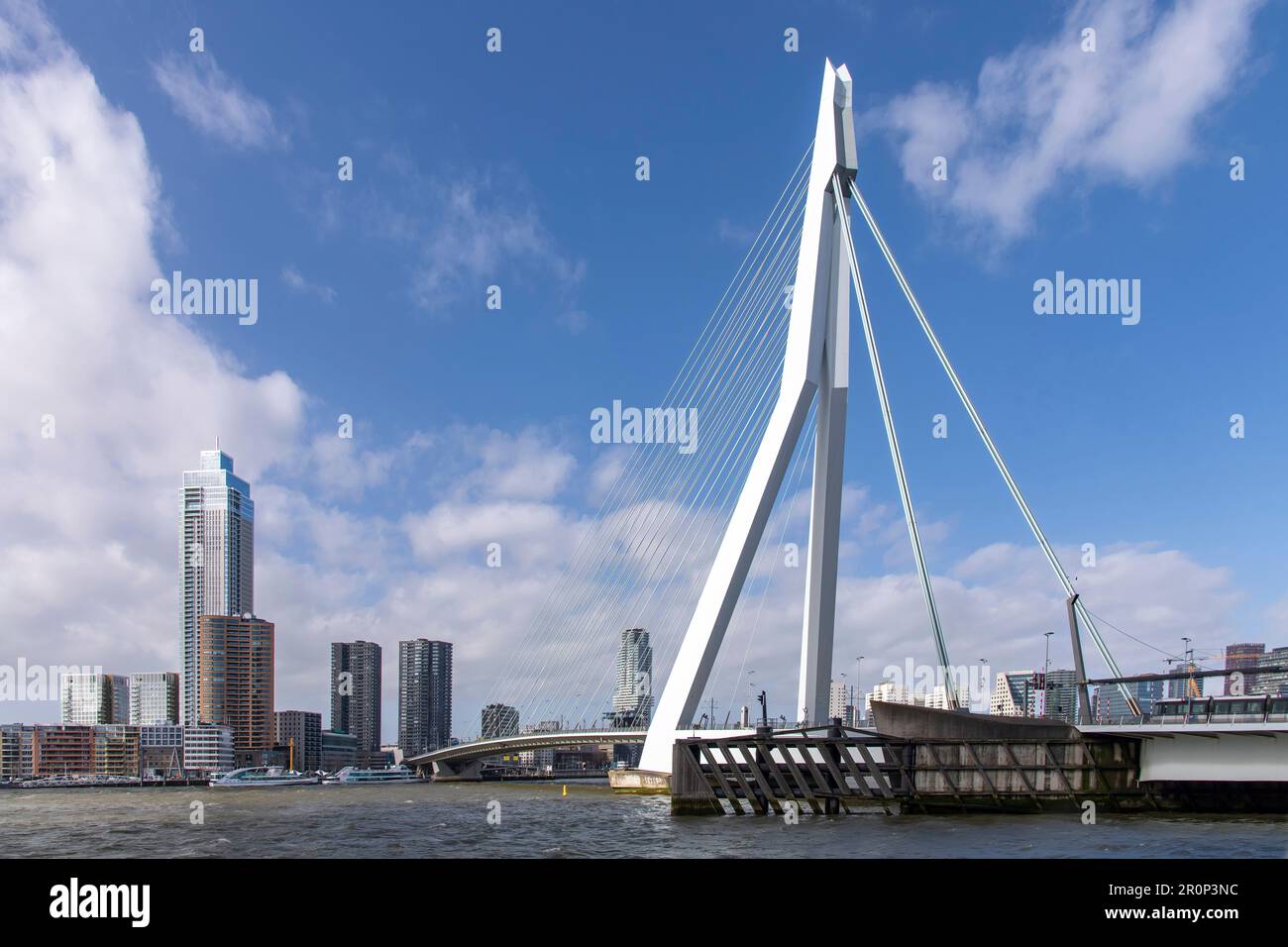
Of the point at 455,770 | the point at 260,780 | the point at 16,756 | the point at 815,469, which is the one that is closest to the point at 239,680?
the point at 16,756

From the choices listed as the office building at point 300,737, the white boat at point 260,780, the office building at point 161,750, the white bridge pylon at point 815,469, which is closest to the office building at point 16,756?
the office building at point 161,750

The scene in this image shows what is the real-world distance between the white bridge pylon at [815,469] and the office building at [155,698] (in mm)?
176445

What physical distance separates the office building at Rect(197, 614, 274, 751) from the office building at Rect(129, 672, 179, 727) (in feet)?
44.9

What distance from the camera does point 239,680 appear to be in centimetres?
17988

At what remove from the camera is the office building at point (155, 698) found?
639ft

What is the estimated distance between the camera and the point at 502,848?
90.7ft

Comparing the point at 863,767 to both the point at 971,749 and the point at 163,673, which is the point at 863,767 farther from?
the point at 163,673

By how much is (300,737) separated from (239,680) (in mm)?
15113

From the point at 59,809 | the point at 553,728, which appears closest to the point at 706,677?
the point at 59,809

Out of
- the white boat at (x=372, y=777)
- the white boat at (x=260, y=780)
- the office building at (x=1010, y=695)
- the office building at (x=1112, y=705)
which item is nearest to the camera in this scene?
the office building at (x=1112, y=705)

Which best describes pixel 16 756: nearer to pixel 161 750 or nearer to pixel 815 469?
pixel 161 750

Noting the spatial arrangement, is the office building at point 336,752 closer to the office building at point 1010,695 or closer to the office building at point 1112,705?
the office building at point 1010,695
